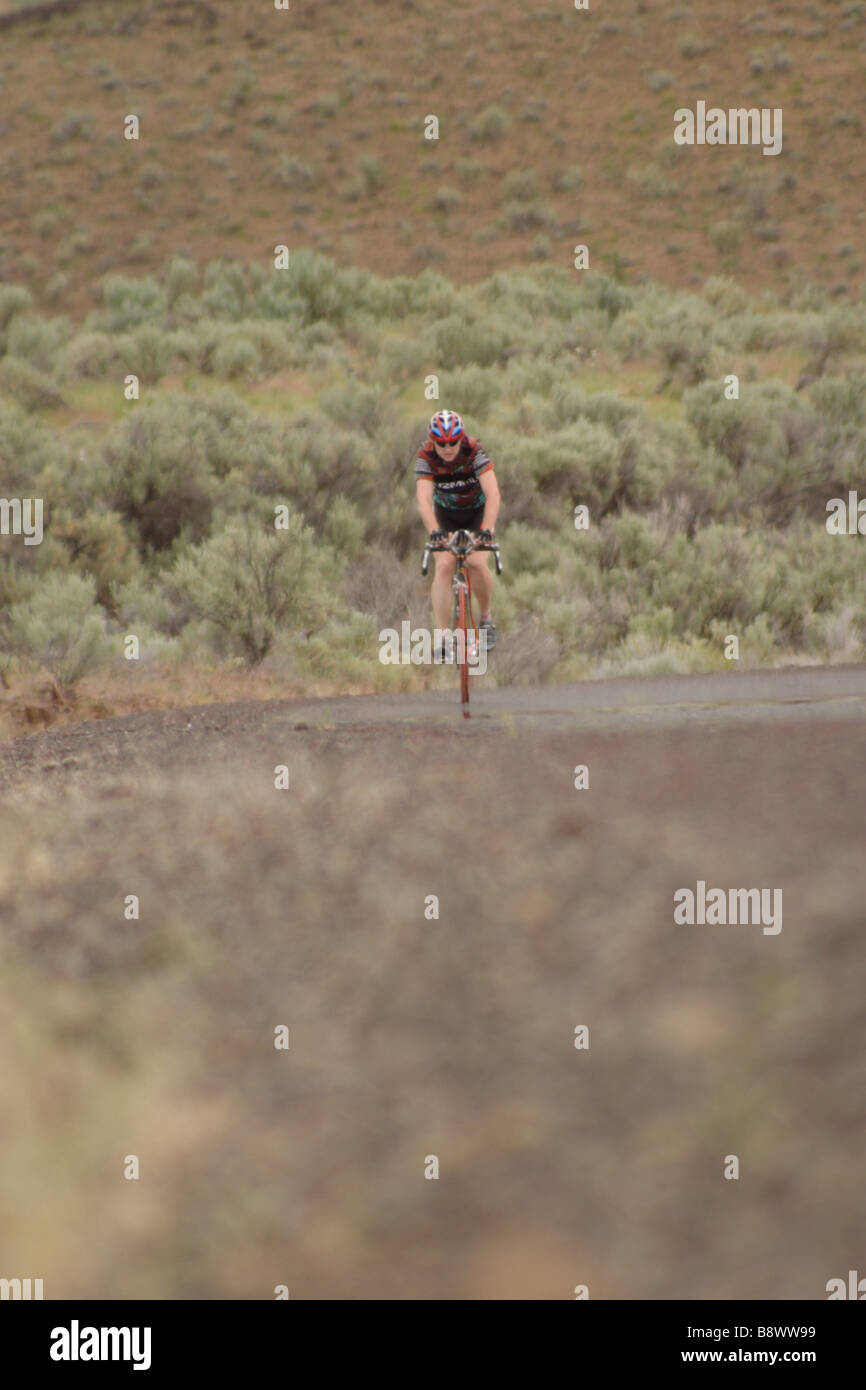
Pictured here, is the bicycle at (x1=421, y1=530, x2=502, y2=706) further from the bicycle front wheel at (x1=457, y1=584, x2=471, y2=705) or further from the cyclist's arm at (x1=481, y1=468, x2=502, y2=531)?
the cyclist's arm at (x1=481, y1=468, x2=502, y2=531)

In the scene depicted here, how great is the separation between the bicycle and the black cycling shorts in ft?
2.42

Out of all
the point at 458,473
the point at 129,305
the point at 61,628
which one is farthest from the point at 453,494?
the point at 129,305

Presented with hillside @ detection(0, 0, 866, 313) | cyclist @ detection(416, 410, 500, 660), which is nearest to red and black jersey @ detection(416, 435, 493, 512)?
cyclist @ detection(416, 410, 500, 660)

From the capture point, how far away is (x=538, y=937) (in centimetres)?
485

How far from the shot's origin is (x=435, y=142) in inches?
1928

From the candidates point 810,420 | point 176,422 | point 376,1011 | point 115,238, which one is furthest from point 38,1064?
point 115,238

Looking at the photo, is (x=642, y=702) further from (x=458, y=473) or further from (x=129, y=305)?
(x=129, y=305)

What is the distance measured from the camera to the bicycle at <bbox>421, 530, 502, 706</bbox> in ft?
34.2

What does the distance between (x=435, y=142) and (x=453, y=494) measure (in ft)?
135

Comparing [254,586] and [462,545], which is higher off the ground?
[254,586]

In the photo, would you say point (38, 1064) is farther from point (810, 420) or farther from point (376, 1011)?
point (810, 420)

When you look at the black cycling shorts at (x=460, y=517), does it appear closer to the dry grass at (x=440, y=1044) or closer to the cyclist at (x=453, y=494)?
the cyclist at (x=453, y=494)

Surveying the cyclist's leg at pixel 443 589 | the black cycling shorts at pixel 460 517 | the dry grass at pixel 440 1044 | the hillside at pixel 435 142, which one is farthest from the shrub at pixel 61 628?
the hillside at pixel 435 142

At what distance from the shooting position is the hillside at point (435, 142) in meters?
43.9
